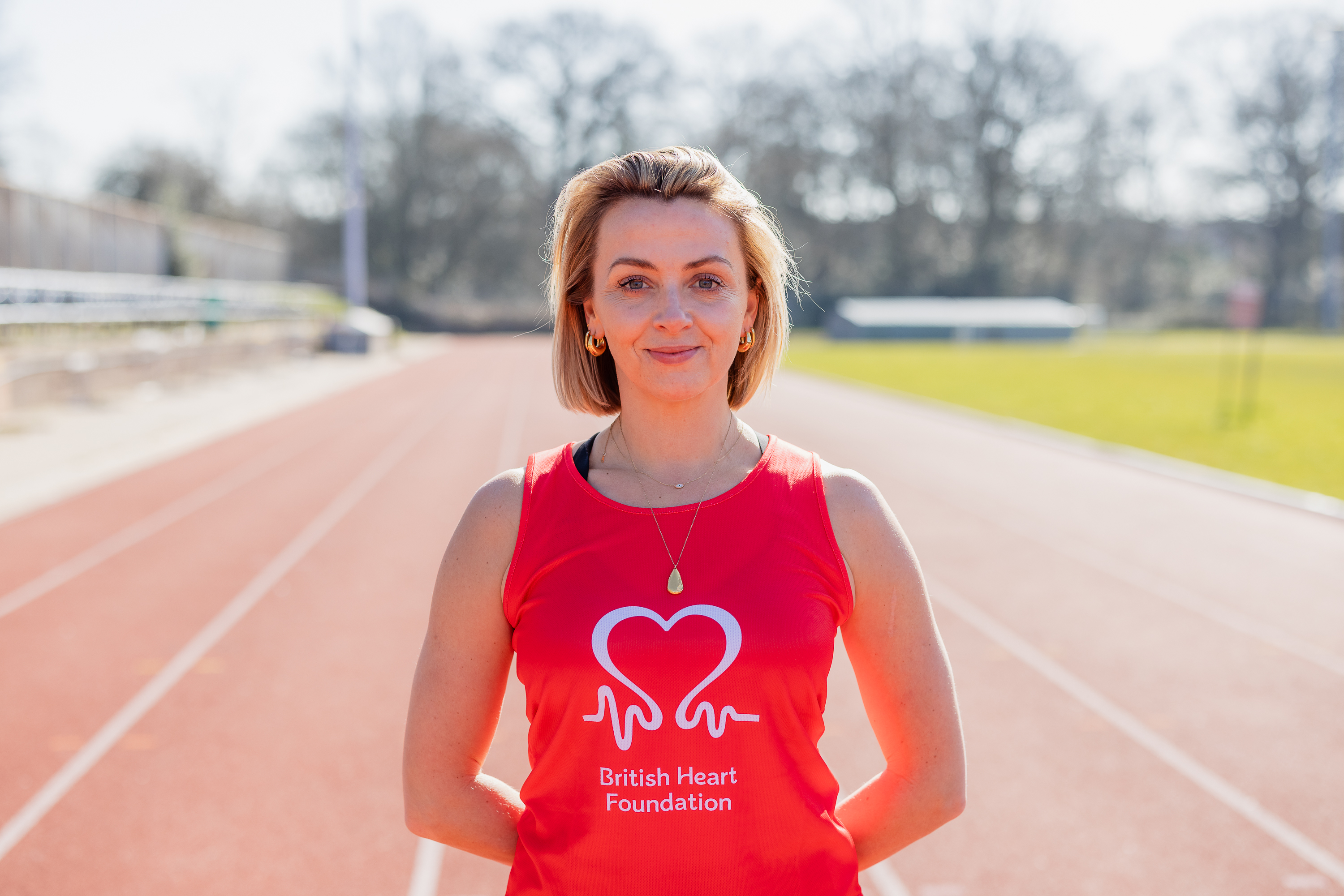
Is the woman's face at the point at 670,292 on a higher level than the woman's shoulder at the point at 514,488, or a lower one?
higher

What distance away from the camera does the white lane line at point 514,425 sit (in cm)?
1419

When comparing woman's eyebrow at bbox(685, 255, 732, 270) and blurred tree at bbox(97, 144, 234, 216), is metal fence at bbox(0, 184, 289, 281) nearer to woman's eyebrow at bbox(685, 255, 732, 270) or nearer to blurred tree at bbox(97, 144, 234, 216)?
blurred tree at bbox(97, 144, 234, 216)

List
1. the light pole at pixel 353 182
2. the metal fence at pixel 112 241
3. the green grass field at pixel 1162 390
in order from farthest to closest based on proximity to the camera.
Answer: the light pole at pixel 353 182, the metal fence at pixel 112 241, the green grass field at pixel 1162 390

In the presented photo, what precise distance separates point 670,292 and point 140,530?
9414mm

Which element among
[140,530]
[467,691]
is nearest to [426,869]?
[467,691]

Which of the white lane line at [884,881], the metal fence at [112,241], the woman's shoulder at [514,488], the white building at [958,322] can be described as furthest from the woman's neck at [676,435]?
the white building at [958,322]

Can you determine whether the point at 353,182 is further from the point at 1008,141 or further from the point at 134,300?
the point at 1008,141

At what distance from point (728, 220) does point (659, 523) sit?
481mm

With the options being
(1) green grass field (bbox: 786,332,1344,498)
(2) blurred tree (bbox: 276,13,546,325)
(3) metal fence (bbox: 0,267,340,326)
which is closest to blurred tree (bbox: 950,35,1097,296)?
(1) green grass field (bbox: 786,332,1344,498)

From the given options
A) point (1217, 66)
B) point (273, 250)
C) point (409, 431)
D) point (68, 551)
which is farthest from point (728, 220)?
point (1217, 66)

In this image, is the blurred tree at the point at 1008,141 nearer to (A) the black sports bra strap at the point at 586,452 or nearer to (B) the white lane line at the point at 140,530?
(B) the white lane line at the point at 140,530

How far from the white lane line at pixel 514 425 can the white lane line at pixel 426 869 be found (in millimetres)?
6023

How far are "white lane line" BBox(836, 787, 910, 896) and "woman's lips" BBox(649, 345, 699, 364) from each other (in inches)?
105

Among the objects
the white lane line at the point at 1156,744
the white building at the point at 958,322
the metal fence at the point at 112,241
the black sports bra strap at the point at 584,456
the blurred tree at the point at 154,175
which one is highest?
the blurred tree at the point at 154,175
